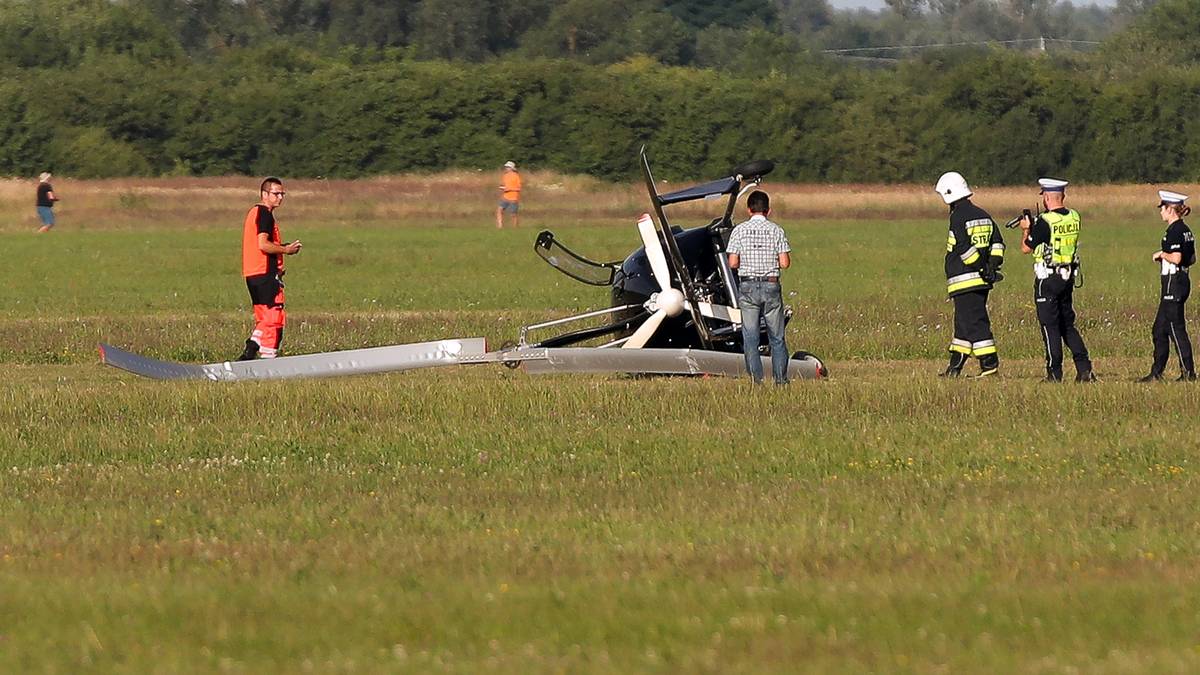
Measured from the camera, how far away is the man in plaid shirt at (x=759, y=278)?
13.8m

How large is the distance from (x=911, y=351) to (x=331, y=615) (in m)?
12.4

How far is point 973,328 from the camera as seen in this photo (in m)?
14.7


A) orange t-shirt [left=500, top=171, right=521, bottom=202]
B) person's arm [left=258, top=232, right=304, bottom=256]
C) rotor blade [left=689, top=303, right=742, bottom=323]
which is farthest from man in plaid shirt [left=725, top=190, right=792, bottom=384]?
orange t-shirt [left=500, top=171, right=521, bottom=202]

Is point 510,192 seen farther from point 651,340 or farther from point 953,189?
point 953,189

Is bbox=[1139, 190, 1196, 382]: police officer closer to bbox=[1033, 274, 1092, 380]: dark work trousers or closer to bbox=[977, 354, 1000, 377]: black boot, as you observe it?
bbox=[1033, 274, 1092, 380]: dark work trousers

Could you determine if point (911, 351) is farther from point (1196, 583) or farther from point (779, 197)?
point (779, 197)

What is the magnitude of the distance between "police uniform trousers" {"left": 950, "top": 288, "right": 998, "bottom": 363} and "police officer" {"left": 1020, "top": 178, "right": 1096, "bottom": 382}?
0.42m

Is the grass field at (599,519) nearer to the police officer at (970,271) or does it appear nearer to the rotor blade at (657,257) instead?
the rotor blade at (657,257)

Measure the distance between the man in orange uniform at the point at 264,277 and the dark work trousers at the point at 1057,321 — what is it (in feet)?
19.9

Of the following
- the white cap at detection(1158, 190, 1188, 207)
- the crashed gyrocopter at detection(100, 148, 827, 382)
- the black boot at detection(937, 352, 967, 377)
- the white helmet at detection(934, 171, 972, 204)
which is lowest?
the black boot at detection(937, 352, 967, 377)

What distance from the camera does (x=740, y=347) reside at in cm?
1495

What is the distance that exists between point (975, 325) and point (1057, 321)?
62cm

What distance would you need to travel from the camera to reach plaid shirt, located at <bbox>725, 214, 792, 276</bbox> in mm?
13805

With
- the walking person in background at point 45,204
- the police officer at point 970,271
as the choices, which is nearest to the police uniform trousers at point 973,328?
the police officer at point 970,271
